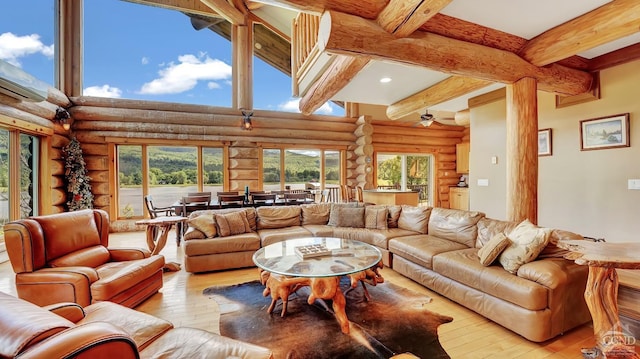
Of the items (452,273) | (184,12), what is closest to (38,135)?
(184,12)

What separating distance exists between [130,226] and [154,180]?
1167mm

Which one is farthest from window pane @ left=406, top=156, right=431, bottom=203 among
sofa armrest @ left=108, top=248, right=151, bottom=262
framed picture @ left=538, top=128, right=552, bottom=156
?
sofa armrest @ left=108, top=248, right=151, bottom=262

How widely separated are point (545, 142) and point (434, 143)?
4.93 meters

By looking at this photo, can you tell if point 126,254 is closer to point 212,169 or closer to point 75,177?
point 75,177

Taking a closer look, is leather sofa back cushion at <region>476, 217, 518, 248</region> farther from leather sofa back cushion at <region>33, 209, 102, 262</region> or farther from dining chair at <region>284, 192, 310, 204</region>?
leather sofa back cushion at <region>33, 209, 102, 262</region>

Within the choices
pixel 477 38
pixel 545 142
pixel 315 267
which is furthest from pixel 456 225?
pixel 545 142

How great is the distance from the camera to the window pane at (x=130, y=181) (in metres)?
6.74

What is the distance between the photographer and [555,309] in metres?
2.22

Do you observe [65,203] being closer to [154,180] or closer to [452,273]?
[154,180]

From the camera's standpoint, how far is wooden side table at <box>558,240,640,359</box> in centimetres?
194

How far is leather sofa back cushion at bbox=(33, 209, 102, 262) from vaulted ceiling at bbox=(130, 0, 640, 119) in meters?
2.76

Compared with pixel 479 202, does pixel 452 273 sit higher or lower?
lower

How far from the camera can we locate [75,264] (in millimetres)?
2637

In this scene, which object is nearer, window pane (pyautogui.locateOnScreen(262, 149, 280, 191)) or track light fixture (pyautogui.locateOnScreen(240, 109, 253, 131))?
track light fixture (pyautogui.locateOnScreen(240, 109, 253, 131))
